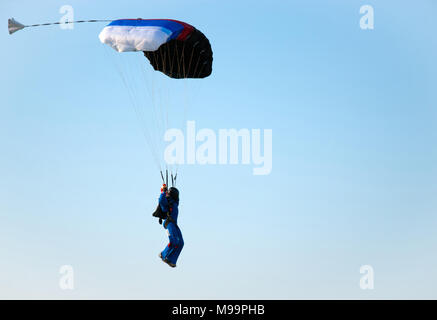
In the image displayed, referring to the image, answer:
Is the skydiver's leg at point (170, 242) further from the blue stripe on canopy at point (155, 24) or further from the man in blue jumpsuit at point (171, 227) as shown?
the blue stripe on canopy at point (155, 24)

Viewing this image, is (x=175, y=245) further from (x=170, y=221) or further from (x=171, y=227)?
(x=170, y=221)

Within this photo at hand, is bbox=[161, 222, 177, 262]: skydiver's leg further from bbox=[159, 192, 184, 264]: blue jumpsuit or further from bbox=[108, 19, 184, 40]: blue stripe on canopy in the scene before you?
bbox=[108, 19, 184, 40]: blue stripe on canopy

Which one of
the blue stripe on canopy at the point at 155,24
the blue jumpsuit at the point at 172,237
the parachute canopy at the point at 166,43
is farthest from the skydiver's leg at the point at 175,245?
the blue stripe on canopy at the point at 155,24

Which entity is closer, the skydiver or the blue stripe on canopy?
the skydiver

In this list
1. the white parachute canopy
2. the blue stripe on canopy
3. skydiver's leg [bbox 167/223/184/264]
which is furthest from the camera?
the blue stripe on canopy

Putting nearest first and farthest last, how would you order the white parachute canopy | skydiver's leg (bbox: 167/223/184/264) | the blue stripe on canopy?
the white parachute canopy < skydiver's leg (bbox: 167/223/184/264) < the blue stripe on canopy

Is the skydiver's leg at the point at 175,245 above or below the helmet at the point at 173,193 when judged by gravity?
below

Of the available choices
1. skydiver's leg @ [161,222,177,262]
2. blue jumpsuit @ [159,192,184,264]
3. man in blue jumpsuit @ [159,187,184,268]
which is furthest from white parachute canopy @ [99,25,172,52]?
skydiver's leg @ [161,222,177,262]

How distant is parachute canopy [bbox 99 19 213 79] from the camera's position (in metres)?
21.5

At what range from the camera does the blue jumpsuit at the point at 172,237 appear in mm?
21531

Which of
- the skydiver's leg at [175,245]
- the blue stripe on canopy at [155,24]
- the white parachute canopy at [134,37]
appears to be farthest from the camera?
the blue stripe on canopy at [155,24]
